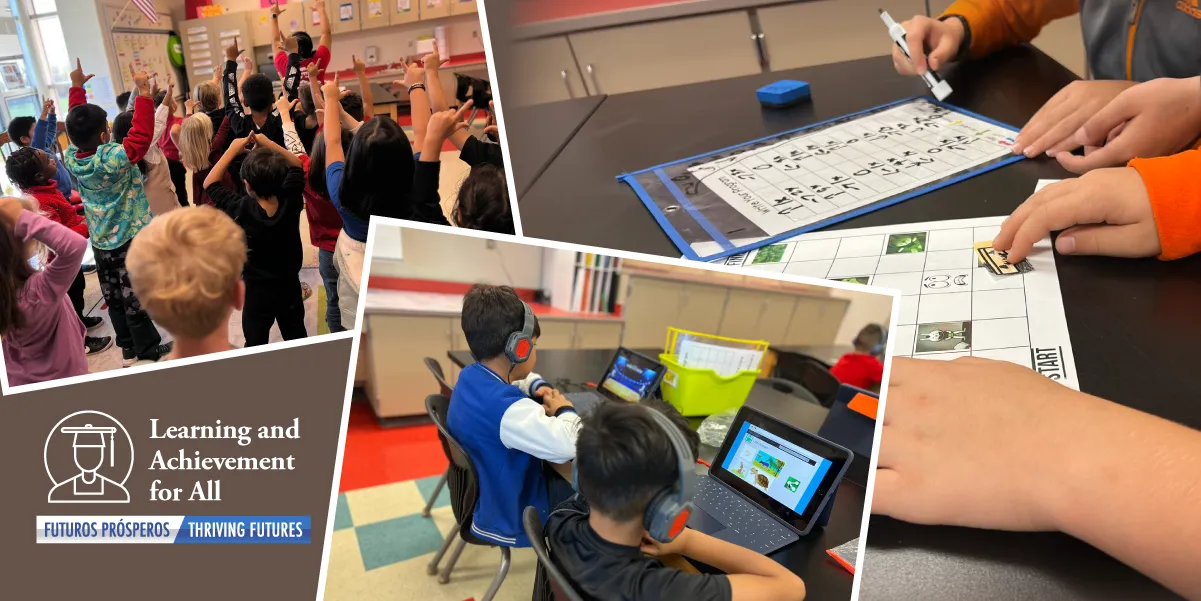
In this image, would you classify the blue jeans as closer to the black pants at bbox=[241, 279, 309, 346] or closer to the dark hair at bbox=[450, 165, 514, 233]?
the black pants at bbox=[241, 279, 309, 346]

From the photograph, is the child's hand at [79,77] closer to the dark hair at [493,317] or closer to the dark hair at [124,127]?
the dark hair at [124,127]

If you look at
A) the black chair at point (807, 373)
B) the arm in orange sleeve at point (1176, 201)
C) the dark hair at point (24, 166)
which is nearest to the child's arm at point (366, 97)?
the dark hair at point (24, 166)

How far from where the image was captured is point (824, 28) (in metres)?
2.69

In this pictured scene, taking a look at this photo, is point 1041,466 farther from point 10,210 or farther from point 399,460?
point 399,460

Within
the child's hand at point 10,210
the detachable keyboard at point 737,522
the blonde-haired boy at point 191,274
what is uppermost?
the child's hand at point 10,210

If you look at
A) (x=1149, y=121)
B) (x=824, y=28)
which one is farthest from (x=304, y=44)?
(x=824, y=28)

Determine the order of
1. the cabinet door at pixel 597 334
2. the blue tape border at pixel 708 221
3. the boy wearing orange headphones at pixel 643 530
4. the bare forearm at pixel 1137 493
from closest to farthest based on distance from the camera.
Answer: the bare forearm at pixel 1137 493 < the boy wearing orange headphones at pixel 643 530 < the blue tape border at pixel 708 221 < the cabinet door at pixel 597 334

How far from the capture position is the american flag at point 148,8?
974mm

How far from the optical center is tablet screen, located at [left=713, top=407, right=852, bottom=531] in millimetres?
835

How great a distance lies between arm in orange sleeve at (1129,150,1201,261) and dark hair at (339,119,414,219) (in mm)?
978

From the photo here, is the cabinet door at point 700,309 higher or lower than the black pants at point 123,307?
lower

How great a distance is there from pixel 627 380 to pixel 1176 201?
971 mm

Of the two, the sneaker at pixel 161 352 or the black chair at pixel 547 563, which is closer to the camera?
the black chair at pixel 547 563

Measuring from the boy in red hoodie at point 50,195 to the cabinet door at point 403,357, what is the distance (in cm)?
39
